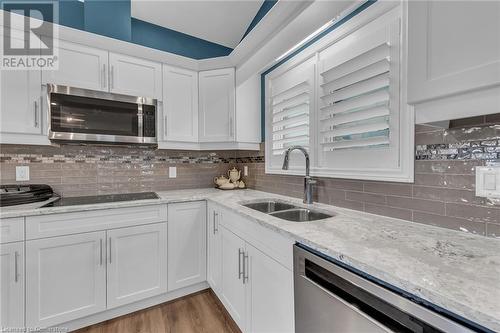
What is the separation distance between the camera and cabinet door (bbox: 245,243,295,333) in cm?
108

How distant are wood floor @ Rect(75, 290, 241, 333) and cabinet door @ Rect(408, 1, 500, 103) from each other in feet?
6.24

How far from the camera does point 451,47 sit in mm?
724

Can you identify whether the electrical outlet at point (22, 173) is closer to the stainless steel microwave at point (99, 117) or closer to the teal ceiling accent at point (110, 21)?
the stainless steel microwave at point (99, 117)

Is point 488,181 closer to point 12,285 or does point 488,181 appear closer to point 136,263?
point 136,263

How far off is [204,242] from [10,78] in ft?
6.52

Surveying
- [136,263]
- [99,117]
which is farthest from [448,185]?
[99,117]

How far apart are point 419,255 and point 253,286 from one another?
940mm

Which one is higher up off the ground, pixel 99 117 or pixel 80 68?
pixel 80 68

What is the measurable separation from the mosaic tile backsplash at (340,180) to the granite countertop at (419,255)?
9 centimetres

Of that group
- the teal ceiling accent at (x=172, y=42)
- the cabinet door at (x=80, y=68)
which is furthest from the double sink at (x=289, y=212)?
the teal ceiling accent at (x=172, y=42)

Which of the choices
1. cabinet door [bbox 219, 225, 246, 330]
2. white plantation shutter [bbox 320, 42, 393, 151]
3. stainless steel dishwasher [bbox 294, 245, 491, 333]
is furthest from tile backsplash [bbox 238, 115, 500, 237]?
cabinet door [bbox 219, 225, 246, 330]

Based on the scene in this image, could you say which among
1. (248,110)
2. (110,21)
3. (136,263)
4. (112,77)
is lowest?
(136,263)

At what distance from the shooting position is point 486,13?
0.65m

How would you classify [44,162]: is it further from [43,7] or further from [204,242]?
[204,242]
